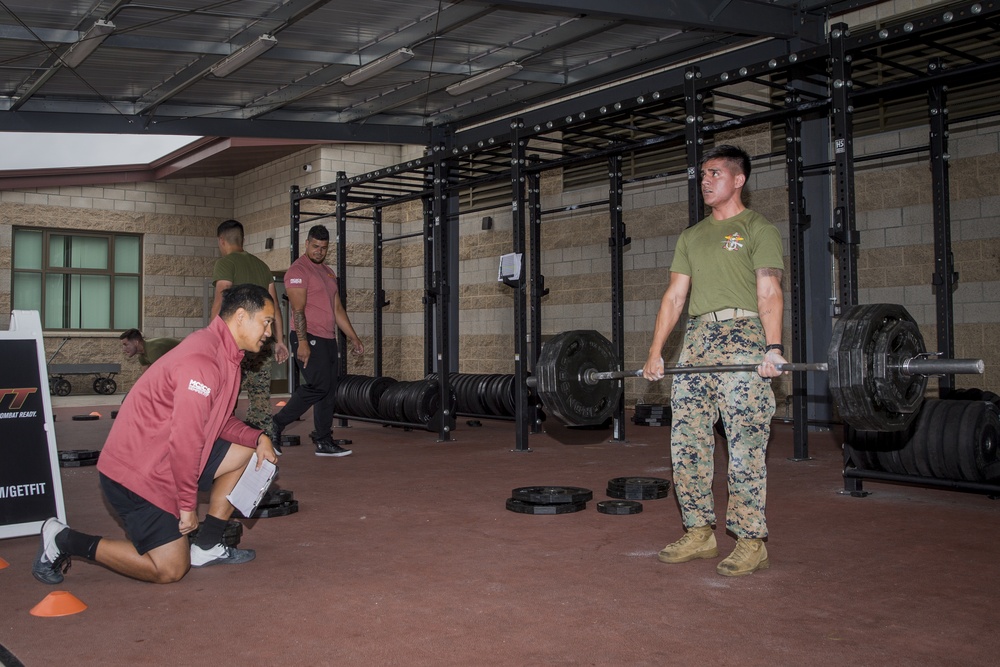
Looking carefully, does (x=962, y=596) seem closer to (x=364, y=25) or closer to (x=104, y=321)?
(x=364, y=25)

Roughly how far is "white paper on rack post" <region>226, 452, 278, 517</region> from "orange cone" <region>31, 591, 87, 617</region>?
62 cm

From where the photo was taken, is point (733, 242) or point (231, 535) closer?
point (733, 242)

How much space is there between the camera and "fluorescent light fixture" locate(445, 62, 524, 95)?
27.6ft

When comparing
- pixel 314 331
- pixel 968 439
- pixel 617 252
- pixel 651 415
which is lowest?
pixel 651 415

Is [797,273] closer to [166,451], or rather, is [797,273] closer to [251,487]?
[251,487]

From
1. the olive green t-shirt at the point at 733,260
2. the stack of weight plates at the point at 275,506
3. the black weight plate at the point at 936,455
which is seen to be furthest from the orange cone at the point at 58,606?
the black weight plate at the point at 936,455

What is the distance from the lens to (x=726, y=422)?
10.3ft

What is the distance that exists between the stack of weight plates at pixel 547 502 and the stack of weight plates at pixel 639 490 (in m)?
0.27

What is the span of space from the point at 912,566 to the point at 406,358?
34.4 feet

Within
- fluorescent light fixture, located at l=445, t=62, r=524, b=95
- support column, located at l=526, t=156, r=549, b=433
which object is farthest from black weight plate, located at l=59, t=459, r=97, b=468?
fluorescent light fixture, located at l=445, t=62, r=524, b=95

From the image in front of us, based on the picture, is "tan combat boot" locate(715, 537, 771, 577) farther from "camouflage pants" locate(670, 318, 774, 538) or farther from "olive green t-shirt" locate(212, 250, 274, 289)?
"olive green t-shirt" locate(212, 250, 274, 289)

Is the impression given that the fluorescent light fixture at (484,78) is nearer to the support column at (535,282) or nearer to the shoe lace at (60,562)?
the support column at (535,282)

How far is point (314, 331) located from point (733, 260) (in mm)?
3598

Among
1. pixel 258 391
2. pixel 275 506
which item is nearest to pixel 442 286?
pixel 258 391
